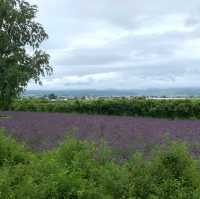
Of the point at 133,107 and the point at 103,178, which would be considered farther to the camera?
the point at 133,107

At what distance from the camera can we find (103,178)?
550 cm

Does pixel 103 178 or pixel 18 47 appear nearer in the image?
pixel 103 178

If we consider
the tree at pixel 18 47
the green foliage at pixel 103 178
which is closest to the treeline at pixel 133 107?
the tree at pixel 18 47

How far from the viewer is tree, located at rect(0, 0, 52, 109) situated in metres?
26.2

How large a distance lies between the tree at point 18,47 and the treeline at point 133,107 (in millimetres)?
5424

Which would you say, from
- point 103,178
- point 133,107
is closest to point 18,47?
point 133,107

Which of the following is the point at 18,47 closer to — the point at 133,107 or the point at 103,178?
the point at 133,107

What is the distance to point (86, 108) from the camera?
32.8 metres

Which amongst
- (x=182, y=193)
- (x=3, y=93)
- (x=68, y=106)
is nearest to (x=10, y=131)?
(x=182, y=193)

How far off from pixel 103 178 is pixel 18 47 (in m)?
22.3

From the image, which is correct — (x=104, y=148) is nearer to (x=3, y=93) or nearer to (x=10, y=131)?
(x=10, y=131)

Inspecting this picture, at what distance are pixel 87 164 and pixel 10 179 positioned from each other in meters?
0.88

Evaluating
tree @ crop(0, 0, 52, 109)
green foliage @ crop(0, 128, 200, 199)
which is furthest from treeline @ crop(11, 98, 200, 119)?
Result: green foliage @ crop(0, 128, 200, 199)

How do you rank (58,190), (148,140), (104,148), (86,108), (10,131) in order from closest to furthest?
(58,190) → (104,148) → (148,140) → (10,131) → (86,108)
